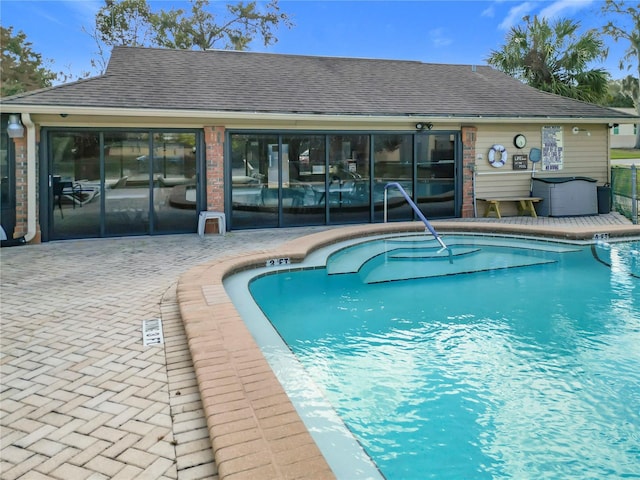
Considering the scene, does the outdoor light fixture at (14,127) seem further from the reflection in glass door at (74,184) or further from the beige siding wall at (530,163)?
the beige siding wall at (530,163)

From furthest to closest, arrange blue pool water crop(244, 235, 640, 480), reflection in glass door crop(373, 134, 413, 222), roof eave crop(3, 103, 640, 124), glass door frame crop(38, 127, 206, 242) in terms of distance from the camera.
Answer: reflection in glass door crop(373, 134, 413, 222), glass door frame crop(38, 127, 206, 242), roof eave crop(3, 103, 640, 124), blue pool water crop(244, 235, 640, 480)

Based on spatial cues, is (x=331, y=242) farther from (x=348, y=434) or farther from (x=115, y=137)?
(x=348, y=434)

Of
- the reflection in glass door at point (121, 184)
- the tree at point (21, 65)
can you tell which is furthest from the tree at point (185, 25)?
the reflection in glass door at point (121, 184)

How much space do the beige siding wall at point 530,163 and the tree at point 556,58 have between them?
19.9 feet

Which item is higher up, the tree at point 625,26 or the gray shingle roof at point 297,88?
the tree at point 625,26

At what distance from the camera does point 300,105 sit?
32.0ft

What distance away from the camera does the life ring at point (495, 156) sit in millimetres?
11352

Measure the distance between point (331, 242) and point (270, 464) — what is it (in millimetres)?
6135

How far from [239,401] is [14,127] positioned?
7334 millimetres

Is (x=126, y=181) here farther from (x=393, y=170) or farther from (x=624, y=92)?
(x=624, y=92)

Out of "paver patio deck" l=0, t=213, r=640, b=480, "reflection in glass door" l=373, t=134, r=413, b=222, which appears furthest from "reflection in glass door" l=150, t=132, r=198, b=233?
"reflection in glass door" l=373, t=134, r=413, b=222

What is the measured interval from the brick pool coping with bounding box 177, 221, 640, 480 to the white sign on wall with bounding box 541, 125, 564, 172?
9535 millimetres

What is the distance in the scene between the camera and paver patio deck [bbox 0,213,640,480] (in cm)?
216

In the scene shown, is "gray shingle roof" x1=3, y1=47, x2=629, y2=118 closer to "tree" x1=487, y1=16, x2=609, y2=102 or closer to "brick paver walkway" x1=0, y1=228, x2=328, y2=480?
"brick paver walkway" x1=0, y1=228, x2=328, y2=480
